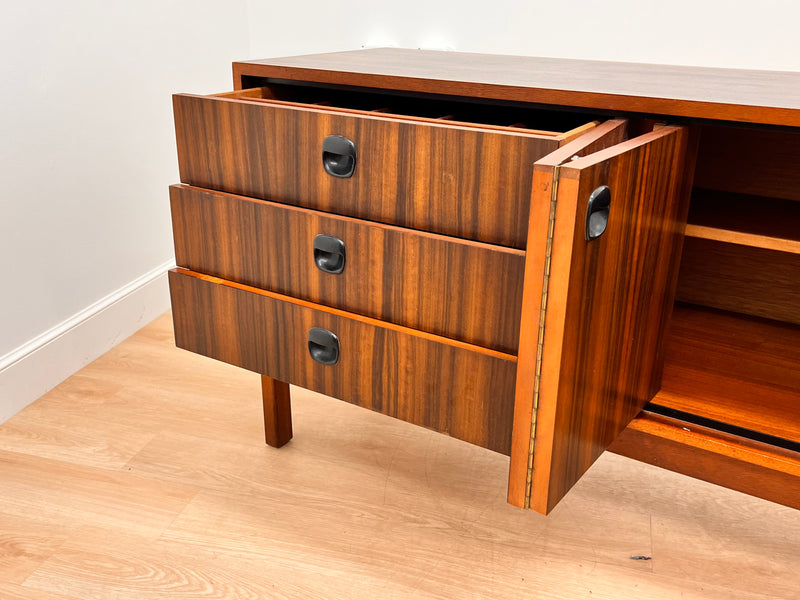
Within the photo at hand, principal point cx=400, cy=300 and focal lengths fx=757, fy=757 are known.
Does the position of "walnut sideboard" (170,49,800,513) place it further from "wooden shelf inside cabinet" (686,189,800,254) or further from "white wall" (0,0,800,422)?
"white wall" (0,0,800,422)

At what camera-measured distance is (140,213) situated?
154 centimetres

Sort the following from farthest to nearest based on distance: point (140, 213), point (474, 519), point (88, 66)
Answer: point (140, 213), point (88, 66), point (474, 519)

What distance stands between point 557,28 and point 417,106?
31.5 inches

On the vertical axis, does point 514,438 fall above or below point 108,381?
above

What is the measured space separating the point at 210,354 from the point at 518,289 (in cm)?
40

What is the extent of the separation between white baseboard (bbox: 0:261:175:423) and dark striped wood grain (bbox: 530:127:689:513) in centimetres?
96

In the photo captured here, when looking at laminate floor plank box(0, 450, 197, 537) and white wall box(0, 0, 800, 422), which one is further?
white wall box(0, 0, 800, 422)

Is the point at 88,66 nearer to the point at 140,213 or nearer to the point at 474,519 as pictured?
the point at 140,213

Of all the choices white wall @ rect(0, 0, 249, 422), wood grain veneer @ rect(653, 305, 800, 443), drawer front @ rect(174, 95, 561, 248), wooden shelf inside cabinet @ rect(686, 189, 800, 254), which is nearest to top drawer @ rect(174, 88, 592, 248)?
drawer front @ rect(174, 95, 561, 248)

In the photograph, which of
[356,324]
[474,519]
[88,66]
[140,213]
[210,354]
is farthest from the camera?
[140,213]

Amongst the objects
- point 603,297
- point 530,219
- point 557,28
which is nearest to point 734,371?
point 603,297

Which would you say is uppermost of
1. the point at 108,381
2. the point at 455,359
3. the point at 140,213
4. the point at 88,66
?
the point at 88,66

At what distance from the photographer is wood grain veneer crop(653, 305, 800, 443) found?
2.61 feet

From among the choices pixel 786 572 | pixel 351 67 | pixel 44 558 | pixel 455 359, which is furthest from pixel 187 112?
pixel 786 572
